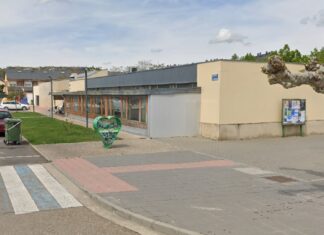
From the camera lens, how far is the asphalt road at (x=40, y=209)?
7000mm

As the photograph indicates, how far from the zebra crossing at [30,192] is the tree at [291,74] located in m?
4.59

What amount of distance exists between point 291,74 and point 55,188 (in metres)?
6.00

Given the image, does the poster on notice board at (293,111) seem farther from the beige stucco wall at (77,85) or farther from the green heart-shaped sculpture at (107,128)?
the beige stucco wall at (77,85)

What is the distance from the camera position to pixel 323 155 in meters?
15.4

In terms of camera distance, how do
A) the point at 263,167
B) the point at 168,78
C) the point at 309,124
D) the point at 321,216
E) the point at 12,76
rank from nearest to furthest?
1. the point at 321,216
2. the point at 263,167
3. the point at 309,124
4. the point at 168,78
5. the point at 12,76

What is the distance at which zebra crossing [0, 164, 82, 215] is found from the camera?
27.6 feet

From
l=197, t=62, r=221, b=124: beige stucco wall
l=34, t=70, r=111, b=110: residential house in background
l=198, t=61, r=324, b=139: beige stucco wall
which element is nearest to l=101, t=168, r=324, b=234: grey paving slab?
l=198, t=61, r=324, b=139: beige stucco wall

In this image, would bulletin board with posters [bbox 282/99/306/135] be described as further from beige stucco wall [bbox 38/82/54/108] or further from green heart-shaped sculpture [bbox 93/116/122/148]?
beige stucco wall [bbox 38/82/54/108]

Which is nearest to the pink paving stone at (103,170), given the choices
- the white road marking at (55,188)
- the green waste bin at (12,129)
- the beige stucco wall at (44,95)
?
the white road marking at (55,188)

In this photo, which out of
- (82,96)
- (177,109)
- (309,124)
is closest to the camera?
(177,109)

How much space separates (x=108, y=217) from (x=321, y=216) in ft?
12.4

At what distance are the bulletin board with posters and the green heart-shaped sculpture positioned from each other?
909 cm

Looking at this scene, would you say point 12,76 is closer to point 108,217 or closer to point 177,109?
point 177,109

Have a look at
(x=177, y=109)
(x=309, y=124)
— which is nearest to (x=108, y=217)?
(x=177, y=109)
